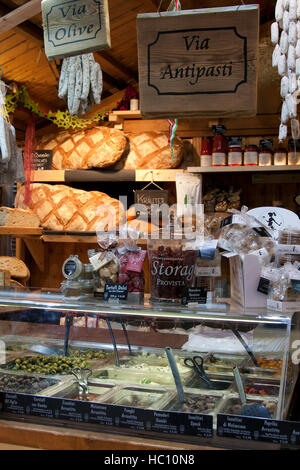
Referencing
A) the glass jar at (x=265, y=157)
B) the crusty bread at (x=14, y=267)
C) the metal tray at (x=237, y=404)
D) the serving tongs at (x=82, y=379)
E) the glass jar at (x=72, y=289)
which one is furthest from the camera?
the glass jar at (x=265, y=157)

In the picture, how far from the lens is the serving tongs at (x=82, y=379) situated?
1.81 metres

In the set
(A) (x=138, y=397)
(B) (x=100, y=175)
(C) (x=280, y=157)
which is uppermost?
(C) (x=280, y=157)

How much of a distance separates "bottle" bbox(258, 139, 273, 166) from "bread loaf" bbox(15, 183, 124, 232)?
134 cm

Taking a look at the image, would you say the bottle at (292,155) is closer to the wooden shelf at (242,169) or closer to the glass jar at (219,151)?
the wooden shelf at (242,169)

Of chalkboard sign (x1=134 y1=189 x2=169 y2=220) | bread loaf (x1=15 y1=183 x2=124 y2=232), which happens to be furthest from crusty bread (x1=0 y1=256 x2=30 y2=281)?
chalkboard sign (x1=134 y1=189 x2=169 y2=220)

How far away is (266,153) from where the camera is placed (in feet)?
15.0

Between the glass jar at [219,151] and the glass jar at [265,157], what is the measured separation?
1.06ft

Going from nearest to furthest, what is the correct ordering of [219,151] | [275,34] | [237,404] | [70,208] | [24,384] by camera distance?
[237,404] → [24,384] → [275,34] → [219,151] → [70,208]

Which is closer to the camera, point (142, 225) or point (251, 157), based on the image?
point (251, 157)

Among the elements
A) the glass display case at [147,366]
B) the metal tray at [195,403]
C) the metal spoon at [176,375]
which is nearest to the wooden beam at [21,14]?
the glass display case at [147,366]

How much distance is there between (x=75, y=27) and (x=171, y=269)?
3.89ft

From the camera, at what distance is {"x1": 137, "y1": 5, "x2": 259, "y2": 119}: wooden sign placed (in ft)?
6.23

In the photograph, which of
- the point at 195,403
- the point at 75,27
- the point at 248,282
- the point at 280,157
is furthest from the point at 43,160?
the point at 195,403

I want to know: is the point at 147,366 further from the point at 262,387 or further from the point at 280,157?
the point at 280,157
